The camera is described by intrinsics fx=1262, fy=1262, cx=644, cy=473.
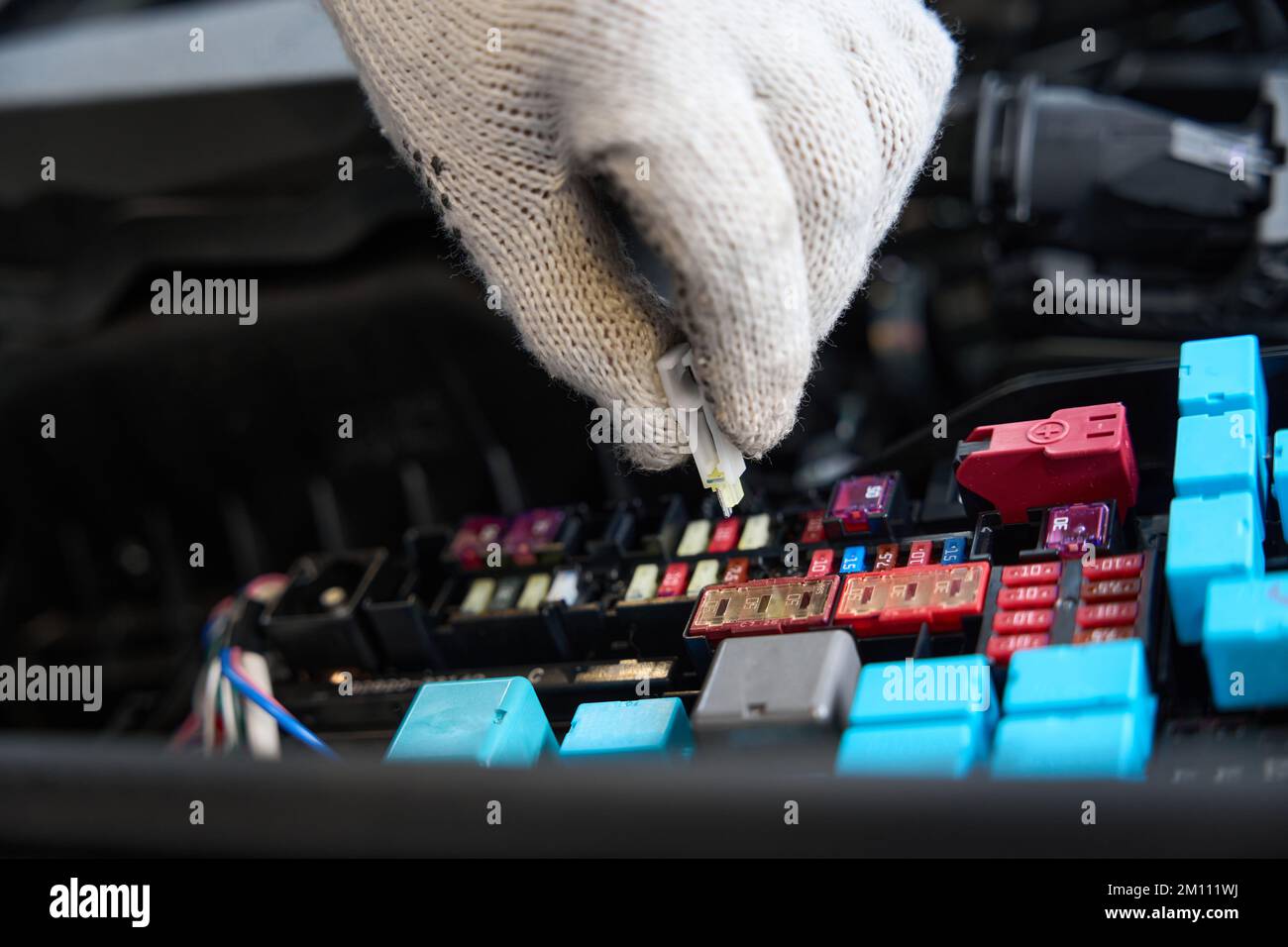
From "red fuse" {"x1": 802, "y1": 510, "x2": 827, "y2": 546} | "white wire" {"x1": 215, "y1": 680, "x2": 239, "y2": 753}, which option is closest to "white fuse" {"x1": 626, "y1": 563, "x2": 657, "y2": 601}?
"red fuse" {"x1": 802, "y1": 510, "x2": 827, "y2": 546}

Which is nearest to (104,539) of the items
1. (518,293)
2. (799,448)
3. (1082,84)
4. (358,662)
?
(358,662)

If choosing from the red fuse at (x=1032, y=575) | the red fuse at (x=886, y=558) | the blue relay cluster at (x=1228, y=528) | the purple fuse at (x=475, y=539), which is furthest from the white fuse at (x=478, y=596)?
the blue relay cluster at (x=1228, y=528)

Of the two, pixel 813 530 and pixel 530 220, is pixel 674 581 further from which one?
pixel 530 220

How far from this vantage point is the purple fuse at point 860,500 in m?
0.99

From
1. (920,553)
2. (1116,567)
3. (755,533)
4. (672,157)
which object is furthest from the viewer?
(755,533)

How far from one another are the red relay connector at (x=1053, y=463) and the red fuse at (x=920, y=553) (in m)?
0.05

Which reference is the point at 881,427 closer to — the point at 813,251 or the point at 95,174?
the point at 813,251

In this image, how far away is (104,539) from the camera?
187 centimetres

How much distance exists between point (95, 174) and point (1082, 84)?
4.33 ft

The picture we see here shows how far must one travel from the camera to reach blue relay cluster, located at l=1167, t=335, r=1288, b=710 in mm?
711

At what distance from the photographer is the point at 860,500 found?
1.01m

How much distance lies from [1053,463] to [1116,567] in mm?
99

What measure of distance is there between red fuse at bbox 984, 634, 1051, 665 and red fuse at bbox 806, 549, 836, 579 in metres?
0.17

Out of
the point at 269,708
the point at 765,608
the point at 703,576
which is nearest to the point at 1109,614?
the point at 765,608
